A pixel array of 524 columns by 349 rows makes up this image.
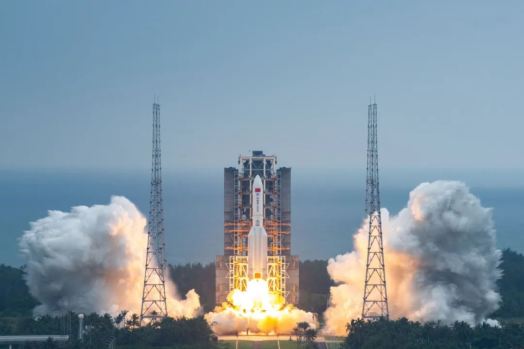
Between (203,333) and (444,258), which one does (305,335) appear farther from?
(444,258)

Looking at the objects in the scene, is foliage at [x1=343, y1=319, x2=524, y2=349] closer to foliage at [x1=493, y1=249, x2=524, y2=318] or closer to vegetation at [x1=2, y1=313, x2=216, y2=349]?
vegetation at [x1=2, y1=313, x2=216, y2=349]

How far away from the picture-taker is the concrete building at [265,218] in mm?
68312

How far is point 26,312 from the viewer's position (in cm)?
7362

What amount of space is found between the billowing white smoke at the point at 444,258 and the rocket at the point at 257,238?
5.33 metres

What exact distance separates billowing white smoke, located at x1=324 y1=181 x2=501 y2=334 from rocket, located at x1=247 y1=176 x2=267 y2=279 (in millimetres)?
5330

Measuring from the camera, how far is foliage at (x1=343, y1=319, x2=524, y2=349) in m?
A: 57.8

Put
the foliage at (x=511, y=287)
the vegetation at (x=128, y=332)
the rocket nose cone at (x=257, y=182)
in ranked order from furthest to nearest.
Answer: the foliage at (x=511, y=287), the rocket nose cone at (x=257, y=182), the vegetation at (x=128, y=332)

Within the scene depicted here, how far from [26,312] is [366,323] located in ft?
69.7

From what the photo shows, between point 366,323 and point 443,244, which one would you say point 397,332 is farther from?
point 443,244

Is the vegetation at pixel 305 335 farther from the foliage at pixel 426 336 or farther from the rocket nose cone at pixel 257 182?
the rocket nose cone at pixel 257 182

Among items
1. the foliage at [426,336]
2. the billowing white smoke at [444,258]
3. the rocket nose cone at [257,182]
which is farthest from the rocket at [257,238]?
the foliage at [426,336]

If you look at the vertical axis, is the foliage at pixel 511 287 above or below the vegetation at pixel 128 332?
above

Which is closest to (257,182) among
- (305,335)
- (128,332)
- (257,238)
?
(257,238)

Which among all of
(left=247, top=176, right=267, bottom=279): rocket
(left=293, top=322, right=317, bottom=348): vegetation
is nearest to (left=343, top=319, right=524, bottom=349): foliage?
(left=293, top=322, right=317, bottom=348): vegetation
